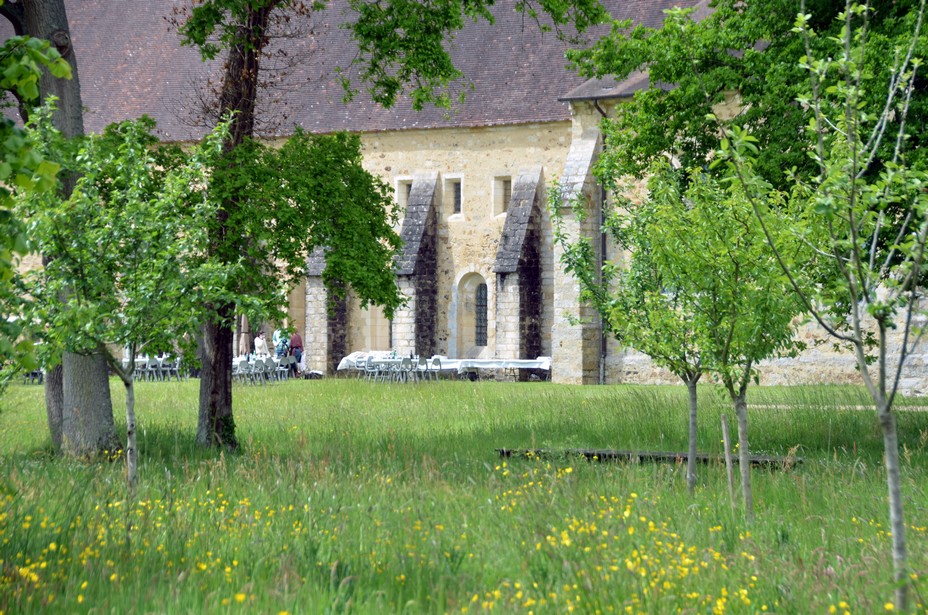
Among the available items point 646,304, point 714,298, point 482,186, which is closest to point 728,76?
point 646,304

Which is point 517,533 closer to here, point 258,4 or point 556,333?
point 258,4

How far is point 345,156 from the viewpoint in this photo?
14.1m

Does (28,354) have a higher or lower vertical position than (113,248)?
lower

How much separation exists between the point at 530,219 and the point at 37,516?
24997 millimetres

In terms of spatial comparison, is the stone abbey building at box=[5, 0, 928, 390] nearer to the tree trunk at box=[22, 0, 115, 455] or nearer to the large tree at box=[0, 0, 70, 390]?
the tree trunk at box=[22, 0, 115, 455]

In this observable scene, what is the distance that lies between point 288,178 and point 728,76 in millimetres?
5710

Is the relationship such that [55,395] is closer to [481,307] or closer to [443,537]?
[443,537]

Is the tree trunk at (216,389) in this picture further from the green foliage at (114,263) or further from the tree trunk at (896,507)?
the tree trunk at (896,507)

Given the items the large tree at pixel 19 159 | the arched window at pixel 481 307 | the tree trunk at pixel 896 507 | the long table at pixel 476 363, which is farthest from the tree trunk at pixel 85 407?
the arched window at pixel 481 307

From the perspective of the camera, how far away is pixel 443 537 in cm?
690

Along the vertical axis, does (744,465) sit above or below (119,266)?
below

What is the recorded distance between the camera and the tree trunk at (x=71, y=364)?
1202cm

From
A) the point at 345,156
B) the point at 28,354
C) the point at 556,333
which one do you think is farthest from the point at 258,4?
the point at 556,333

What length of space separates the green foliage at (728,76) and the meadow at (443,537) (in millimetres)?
3928
